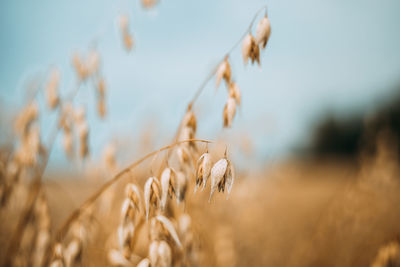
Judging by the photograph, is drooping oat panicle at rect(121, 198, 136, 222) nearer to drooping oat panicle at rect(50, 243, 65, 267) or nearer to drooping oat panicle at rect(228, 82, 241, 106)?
drooping oat panicle at rect(50, 243, 65, 267)

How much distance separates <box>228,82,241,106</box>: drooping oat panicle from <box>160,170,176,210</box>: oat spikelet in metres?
0.33

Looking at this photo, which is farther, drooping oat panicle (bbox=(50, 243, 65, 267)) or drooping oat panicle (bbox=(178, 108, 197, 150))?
drooping oat panicle (bbox=(178, 108, 197, 150))

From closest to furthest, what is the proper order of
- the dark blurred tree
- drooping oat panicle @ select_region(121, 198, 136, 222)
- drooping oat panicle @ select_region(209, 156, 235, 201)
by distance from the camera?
drooping oat panicle @ select_region(209, 156, 235, 201), drooping oat panicle @ select_region(121, 198, 136, 222), the dark blurred tree

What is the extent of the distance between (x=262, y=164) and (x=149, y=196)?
6.86ft

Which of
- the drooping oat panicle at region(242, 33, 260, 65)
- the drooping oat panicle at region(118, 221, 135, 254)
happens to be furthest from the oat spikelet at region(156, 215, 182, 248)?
the drooping oat panicle at region(242, 33, 260, 65)

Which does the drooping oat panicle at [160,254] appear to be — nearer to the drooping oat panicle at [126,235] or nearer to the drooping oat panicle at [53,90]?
the drooping oat panicle at [126,235]

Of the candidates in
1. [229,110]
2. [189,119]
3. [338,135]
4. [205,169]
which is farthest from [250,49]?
[338,135]

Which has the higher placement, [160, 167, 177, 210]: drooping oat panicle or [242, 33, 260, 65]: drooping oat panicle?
[242, 33, 260, 65]: drooping oat panicle

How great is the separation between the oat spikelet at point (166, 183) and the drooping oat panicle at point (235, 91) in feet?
1.07

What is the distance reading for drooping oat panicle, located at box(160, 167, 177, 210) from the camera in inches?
26.8

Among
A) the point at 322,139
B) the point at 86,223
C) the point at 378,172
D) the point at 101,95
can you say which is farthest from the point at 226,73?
the point at 322,139

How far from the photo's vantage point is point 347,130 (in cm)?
1838

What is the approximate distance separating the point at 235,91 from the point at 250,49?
0.14 metres

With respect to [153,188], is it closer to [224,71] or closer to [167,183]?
[167,183]
